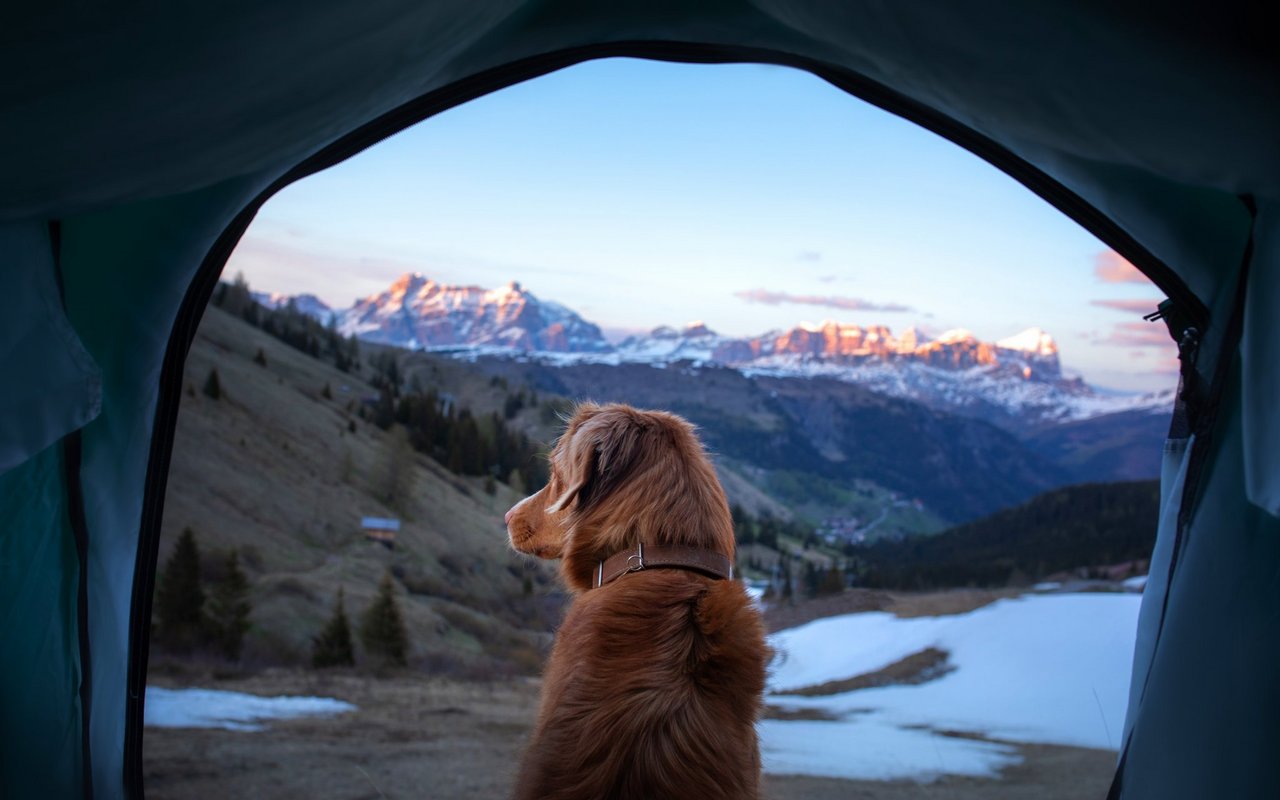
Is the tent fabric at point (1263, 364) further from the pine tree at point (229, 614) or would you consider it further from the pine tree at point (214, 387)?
the pine tree at point (214, 387)

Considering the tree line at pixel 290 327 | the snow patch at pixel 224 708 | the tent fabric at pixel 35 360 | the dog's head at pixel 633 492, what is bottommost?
the snow patch at pixel 224 708

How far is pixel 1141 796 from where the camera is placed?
10.6 ft

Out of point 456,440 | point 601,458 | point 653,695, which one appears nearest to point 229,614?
point 601,458

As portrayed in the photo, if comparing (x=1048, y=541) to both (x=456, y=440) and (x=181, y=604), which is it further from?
(x=181, y=604)

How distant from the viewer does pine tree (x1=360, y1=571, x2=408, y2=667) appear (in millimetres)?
22047

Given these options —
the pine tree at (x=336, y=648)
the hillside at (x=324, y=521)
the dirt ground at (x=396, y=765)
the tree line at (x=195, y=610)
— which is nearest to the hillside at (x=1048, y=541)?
the hillside at (x=324, y=521)

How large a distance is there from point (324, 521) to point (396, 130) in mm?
37938

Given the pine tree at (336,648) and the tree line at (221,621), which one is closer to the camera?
the pine tree at (336,648)

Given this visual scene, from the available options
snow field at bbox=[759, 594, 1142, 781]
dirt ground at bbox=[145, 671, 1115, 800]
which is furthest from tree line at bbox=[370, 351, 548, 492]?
dirt ground at bbox=[145, 671, 1115, 800]

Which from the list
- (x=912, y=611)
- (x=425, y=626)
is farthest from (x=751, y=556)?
(x=912, y=611)

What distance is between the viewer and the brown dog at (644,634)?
2.54 metres

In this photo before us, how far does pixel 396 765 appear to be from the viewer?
8.17 meters

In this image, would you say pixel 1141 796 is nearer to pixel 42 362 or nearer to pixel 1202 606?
pixel 1202 606

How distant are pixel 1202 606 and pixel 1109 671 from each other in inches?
471
